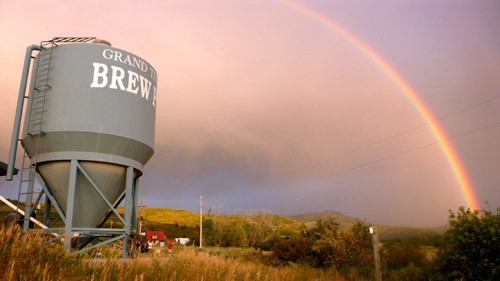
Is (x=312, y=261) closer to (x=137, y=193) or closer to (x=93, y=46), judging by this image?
(x=137, y=193)

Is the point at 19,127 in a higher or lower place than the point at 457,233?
higher

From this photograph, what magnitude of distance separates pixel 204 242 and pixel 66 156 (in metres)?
42.9

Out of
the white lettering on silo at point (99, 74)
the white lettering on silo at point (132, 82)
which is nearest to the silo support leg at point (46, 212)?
the white lettering on silo at point (99, 74)

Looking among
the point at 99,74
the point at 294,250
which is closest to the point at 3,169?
the point at 99,74

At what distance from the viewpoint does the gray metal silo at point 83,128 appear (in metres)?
13.2

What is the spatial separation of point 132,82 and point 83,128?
104 inches

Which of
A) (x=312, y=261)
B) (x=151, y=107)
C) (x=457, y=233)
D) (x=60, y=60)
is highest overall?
(x=60, y=60)

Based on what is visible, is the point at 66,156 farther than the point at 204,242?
No

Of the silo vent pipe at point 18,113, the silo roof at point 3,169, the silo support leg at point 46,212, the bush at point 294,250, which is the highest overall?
the silo vent pipe at point 18,113

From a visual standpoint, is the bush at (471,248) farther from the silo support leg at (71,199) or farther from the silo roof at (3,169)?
the silo roof at (3,169)

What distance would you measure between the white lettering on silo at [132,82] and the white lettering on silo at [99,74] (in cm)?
87

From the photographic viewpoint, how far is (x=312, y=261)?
2805 centimetres

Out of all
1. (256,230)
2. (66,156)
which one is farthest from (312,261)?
(256,230)

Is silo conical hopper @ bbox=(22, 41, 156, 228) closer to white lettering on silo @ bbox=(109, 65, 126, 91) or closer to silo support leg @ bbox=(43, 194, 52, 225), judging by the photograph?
white lettering on silo @ bbox=(109, 65, 126, 91)
